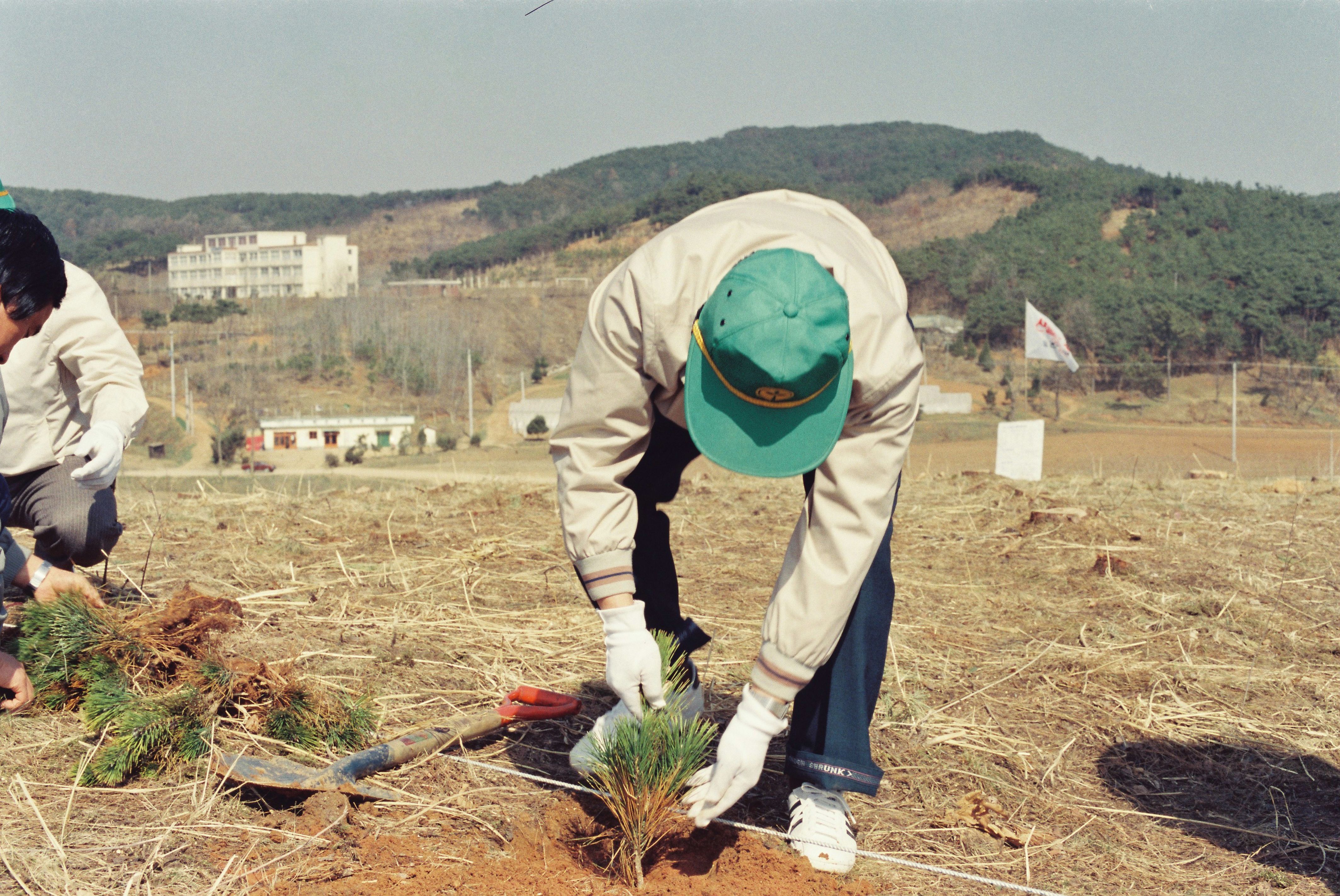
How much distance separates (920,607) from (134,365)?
295cm

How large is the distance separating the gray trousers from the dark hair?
91cm

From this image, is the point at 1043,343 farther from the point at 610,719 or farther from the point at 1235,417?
the point at 610,719

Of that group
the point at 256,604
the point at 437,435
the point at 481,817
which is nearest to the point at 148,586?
the point at 256,604

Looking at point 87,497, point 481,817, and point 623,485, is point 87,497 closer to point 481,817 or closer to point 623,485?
point 481,817

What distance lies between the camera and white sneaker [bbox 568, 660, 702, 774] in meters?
2.07

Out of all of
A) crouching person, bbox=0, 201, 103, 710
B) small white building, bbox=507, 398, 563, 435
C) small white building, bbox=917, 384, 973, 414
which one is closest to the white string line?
crouching person, bbox=0, 201, 103, 710

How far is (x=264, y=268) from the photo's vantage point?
351ft

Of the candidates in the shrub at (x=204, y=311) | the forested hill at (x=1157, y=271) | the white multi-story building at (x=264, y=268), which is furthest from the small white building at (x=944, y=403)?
the white multi-story building at (x=264, y=268)

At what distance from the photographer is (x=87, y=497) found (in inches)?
120

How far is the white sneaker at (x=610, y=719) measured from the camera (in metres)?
2.07

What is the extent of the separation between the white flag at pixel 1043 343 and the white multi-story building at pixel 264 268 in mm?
93334

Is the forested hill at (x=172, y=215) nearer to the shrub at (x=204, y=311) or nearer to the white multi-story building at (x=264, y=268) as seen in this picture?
the white multi-story building at (x=264, y=268)

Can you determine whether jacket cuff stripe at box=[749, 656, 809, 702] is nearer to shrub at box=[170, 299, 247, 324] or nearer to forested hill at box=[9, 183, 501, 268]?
shrub at box=[170, 299, 247, 324]

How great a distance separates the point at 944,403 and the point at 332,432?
2839 cm
